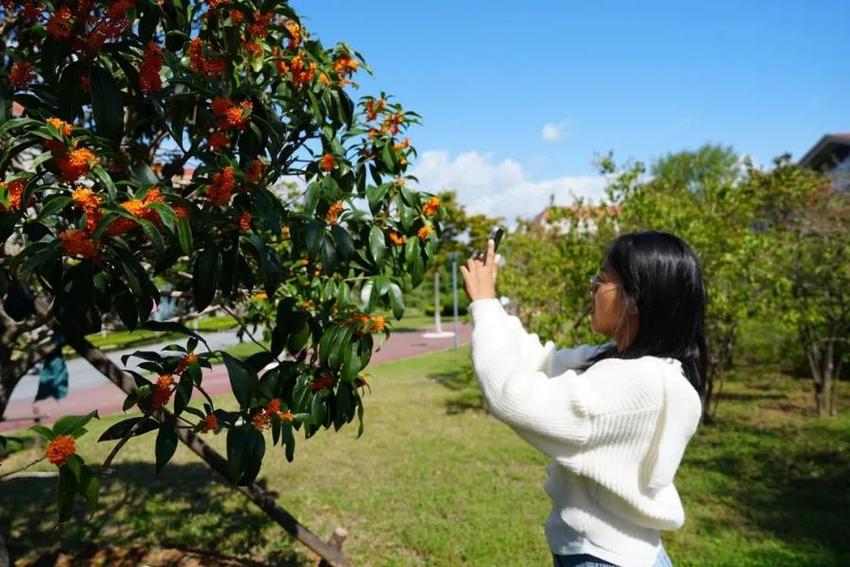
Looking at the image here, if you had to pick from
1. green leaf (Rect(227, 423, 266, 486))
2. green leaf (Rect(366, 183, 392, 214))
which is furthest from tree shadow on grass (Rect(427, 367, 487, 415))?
green leaf (Rect(227, 423, 266, 486))

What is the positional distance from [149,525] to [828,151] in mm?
21540

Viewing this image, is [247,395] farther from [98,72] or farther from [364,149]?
[364,149]

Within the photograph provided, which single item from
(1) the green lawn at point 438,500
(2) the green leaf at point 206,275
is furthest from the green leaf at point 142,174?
(1) the green lawn at point 438,500

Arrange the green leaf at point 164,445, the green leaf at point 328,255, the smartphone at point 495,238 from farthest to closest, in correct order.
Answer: the green leaf at point 328,255, the green leaf at point 164,445, the smartphone at point 495,238

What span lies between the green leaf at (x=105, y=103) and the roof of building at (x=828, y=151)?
65.8ft

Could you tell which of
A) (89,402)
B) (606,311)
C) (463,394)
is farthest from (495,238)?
(89,402)

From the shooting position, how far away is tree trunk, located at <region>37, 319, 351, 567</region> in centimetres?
223

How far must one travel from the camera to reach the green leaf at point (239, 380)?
5.81 ft

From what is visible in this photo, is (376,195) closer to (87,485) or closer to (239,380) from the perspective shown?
(239,380)

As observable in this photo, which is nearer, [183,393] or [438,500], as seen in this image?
[183,393]

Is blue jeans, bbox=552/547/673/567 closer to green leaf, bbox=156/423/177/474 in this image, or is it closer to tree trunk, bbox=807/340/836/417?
green leaf, bbox=156/423/177/474

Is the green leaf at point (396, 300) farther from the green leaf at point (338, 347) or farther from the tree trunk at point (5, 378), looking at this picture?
the tree trunk at point (5, 378)

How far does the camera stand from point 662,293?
1.45 m

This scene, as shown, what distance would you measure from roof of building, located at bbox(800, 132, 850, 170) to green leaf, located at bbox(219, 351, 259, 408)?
19901 millimetres
